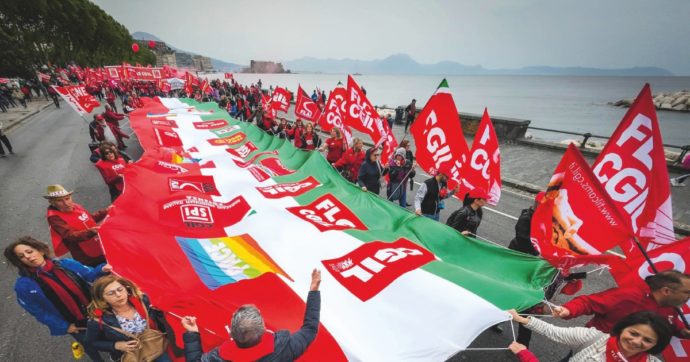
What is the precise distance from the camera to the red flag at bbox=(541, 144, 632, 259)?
2887 millimetres

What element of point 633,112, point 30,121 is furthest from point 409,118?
point 30,121

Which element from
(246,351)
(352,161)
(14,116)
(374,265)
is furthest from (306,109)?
(14,116)

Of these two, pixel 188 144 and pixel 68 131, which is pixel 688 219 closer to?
pixel 188 144

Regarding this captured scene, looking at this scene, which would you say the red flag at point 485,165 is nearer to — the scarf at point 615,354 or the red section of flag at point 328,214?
the red section of flag at point 328,214

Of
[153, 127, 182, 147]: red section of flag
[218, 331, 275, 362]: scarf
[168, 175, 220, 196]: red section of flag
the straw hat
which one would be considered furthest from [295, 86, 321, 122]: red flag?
[218, 331, 275, 362]: scarf

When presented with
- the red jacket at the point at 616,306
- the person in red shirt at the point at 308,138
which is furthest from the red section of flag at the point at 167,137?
the red jacket at the point at 616,306

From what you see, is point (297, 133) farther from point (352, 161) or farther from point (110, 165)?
point (110, 165)

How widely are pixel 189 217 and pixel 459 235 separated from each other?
4.38m

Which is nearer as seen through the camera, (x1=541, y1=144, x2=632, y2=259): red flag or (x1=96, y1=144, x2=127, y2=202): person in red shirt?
(x1=541, y1=144, x2=632, y2=259): red flag

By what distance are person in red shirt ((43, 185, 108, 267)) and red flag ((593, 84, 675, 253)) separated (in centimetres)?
658

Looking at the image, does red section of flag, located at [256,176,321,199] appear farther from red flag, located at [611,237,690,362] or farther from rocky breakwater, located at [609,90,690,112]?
rocky breakwater, located at [609,90,690,112]

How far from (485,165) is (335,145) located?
4904 mm

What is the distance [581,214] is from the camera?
310 cm

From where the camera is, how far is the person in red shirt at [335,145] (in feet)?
29.4
